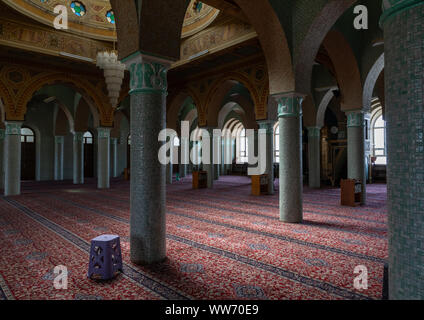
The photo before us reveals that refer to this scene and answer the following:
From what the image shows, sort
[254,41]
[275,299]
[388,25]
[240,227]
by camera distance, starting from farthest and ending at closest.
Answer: [254,41]
[240,227]
[275,299]
[388,25]

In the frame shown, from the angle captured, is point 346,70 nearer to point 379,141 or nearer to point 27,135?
point 379,141

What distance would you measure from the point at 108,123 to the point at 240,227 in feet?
28.6

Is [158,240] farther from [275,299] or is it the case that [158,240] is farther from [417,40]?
[417,40]

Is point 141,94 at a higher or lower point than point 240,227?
higher

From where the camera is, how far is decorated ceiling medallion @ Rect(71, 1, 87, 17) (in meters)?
9.51

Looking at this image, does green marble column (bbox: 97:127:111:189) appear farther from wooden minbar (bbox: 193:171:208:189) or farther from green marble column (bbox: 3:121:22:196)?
wooden minbar (bbox: 193:171:208:189)

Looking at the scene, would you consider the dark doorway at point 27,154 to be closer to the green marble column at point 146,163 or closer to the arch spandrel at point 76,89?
the arch spandrel at point 76,89

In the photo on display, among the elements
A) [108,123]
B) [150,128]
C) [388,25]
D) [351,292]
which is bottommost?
[351,292]

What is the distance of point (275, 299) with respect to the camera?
2371 mm

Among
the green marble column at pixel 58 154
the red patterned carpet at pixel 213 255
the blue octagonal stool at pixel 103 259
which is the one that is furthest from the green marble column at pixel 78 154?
the blue octagonal stool at pixel 103 259

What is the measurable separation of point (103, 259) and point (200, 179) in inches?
352

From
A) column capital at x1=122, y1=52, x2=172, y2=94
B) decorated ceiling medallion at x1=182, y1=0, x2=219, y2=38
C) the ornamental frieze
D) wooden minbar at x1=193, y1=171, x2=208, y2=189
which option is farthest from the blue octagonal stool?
wooden minbar at x1=193, y1=171, x2=208, y2=189

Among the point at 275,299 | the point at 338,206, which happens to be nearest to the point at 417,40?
the point at 275,299

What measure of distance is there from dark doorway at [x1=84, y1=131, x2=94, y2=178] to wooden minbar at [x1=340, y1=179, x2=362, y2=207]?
15.8 m
